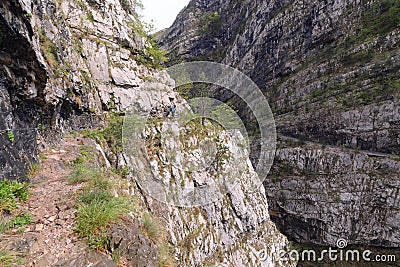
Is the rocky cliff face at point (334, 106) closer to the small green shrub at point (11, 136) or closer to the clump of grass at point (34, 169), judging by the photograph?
the clump of grass at point (34, 169)

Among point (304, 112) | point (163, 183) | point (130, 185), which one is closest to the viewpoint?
point (130, 185)

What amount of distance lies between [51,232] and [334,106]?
30029mm

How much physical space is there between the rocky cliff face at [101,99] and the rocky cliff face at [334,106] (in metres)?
11.9

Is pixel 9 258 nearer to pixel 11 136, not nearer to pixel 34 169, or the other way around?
pixel 11 136

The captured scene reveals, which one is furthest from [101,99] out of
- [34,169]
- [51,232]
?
[51,232]

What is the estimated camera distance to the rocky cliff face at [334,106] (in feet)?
70.4

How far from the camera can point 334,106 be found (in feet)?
84.4

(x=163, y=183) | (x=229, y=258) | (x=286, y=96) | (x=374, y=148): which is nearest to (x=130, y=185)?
(x=163, y=183)

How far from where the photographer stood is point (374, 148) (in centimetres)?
2239

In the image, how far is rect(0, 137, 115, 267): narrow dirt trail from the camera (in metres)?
2.35

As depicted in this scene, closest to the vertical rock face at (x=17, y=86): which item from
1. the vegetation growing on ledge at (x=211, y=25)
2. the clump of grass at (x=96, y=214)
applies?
the clump of grass at (x=96, y=214)

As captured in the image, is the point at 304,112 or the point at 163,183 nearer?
the point at 163,183

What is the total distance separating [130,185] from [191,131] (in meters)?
5.28

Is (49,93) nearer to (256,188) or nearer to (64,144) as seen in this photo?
(64,144)
